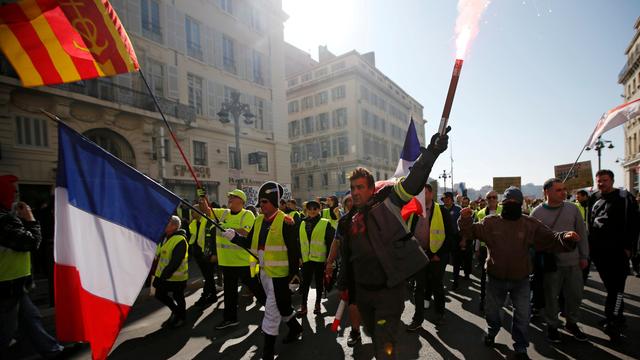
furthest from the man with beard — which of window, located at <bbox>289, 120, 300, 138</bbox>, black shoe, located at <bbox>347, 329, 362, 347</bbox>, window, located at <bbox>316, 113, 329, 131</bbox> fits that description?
window, located at <bbox>289, 120, 300, 138</bbox>

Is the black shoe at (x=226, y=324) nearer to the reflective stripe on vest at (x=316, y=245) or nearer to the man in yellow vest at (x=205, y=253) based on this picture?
the man in yellow vest at (x=205, y=253)

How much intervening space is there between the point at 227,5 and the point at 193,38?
4.16 meters

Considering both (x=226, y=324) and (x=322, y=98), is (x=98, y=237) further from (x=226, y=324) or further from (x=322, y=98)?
(x=322, y=98)

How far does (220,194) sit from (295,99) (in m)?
28.2

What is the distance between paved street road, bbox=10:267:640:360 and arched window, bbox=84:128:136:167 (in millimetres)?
12740

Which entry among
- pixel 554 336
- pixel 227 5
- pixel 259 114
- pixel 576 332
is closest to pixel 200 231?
pixel 554 336

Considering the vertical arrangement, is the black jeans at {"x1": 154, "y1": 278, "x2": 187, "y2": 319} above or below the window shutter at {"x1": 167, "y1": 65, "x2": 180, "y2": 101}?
below

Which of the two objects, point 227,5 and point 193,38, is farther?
point 227,5

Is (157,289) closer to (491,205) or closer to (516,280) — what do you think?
(516,280)

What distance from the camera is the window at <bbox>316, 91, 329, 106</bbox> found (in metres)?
42.5

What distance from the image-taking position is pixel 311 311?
5746mm

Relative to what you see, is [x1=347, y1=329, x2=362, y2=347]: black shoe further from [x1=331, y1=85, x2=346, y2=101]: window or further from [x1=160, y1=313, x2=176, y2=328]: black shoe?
[x1=331, y1=85, x2=346, y2=101]: window

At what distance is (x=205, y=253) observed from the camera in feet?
21.8

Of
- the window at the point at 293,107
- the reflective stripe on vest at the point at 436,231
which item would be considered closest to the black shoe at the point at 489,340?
the reflective stripe on vest at the point at 436,231
